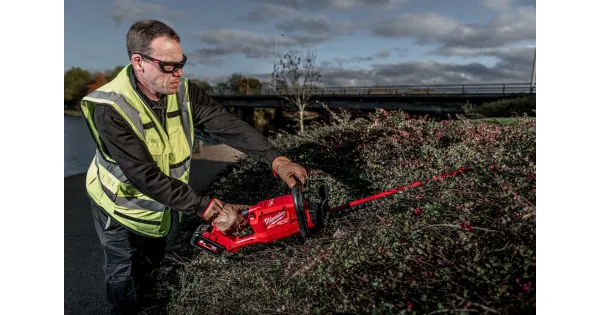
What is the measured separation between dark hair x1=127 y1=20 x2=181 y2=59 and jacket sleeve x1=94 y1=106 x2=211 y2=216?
469 mm

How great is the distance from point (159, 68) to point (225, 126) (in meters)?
0.80

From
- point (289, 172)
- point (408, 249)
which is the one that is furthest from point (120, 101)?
point (408, 249)

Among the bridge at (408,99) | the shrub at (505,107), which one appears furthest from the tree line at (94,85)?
the shrub at (505,107)

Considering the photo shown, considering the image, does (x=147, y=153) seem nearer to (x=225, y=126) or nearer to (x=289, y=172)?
(x=225, y=126)

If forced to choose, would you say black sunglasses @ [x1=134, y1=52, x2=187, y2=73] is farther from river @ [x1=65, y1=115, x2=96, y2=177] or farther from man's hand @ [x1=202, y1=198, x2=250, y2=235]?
river @ [x1=65, y1=115, x2=96, y2=177]

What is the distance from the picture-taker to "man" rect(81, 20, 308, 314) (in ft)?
8.34

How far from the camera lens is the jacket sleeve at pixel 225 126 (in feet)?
10.4

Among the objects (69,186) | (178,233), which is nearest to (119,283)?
(178,233)

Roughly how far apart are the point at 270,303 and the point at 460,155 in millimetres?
2111

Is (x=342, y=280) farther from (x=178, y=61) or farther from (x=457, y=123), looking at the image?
(x=457, y=123)

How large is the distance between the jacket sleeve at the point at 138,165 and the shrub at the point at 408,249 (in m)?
0.87

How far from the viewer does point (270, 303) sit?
272 centimetres

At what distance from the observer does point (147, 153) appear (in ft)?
8.49

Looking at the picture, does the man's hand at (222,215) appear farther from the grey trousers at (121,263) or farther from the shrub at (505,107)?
the shrub at (505,107)
